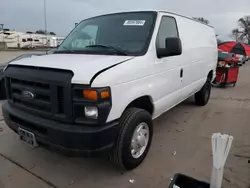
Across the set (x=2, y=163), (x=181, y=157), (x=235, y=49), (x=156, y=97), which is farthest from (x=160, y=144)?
(x=235, y=49)

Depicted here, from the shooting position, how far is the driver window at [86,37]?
3.47 meters

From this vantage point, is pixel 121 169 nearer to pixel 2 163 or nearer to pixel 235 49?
pixel 2 163

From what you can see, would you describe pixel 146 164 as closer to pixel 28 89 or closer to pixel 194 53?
pixel 28 89

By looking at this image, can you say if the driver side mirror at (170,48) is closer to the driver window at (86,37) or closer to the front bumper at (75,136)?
the driver window at (86,37)

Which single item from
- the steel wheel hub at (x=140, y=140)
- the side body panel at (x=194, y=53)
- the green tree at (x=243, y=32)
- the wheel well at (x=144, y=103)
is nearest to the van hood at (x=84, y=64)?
the wheel well at (x=144, y=103)

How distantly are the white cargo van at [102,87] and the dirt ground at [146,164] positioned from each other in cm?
29

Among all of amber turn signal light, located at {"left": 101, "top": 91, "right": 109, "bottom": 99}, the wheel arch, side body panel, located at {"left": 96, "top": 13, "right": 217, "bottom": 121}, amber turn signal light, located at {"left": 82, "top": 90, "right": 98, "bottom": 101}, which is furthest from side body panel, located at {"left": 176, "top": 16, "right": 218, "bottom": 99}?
amber turn signal light, located at {"left": 82, "top": 90, "right": 98, "bottom": 101}

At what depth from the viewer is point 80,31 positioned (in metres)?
3.87

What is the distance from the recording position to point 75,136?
2305 millimetres

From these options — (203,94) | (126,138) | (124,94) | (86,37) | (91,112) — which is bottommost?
(203,94)

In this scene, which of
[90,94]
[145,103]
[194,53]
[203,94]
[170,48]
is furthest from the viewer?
[203,94]

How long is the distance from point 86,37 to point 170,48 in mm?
1368

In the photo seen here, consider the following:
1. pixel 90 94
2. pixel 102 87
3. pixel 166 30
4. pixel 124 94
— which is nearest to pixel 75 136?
pixel 90 94

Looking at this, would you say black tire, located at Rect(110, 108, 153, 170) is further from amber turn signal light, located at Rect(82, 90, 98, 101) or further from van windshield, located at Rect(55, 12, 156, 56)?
van windshield, located at Rect(55, 12, 156, 56)
